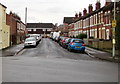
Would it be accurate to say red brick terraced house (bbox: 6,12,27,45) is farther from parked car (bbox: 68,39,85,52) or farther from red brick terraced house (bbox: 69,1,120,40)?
red brick terraced house (bbox: 69,1,120,40)

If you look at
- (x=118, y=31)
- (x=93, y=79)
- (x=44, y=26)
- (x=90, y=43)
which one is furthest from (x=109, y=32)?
(x=44, y=26)

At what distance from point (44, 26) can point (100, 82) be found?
146m

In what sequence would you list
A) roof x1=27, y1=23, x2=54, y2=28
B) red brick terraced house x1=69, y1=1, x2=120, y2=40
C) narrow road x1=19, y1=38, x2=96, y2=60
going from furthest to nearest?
1. roof x1=27, y1=23, x2=54, y2=28
2. red brick terraced house x1=69, y1=1, x2=120, y2=40
3. narrow road x1=19, y1=38, x2=96, y2=60

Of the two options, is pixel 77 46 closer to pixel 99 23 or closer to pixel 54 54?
pixel 54 54

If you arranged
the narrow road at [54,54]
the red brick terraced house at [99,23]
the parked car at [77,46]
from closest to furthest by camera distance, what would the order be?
the narrow road at [54,54], the parked car at [77,46], the red brick terraced house at [99,23]

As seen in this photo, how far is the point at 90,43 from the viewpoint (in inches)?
1543

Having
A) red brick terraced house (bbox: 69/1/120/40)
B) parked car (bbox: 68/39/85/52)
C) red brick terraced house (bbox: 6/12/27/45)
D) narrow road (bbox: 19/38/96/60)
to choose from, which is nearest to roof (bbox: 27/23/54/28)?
red brick terraced house (bbox: 6/12/27/45)

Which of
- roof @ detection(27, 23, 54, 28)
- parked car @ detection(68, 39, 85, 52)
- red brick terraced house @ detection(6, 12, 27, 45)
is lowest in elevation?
parked car @ detection(68, 39, 85, 52)

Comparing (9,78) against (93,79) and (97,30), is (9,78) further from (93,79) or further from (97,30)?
(97,30)

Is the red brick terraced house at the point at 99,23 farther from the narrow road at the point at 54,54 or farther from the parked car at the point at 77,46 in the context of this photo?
the narrow road at the point at 54,54

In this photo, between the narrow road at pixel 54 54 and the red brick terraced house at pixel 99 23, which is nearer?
the narrow road at pixel 54 54

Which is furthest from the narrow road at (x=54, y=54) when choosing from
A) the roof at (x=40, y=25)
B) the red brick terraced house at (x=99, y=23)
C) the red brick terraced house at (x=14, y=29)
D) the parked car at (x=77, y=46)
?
the roof at (x=40, y=25)

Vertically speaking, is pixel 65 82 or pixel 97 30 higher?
pixel 97 30

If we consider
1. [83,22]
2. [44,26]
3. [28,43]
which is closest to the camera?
[28,43]
